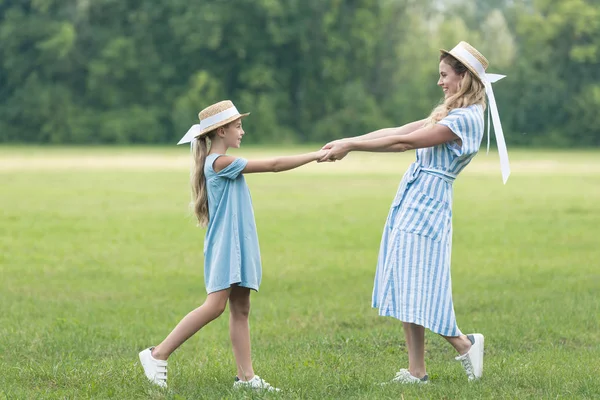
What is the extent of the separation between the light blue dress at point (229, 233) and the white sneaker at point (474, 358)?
1.38m

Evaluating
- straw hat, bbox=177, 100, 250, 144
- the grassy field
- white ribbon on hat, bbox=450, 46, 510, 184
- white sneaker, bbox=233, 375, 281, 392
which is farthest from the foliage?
white sneaker, bbox=233, 375, 281, 392

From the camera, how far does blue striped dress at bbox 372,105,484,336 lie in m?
6.27

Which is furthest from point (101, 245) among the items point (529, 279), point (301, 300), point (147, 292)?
point (529, 279)

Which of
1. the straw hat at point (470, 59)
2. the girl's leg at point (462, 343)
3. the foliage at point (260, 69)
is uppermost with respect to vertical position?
the foliage at point (260, 69)

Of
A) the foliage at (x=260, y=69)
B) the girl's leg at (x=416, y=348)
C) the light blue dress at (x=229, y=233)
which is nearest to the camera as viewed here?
the light blue dress at (x=229, y=233)

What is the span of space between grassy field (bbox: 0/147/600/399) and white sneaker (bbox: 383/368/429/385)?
11 centimetres

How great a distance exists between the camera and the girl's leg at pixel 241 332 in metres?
6.33

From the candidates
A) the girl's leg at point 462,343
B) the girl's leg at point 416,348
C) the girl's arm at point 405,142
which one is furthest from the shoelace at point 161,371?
the girl's leg at point 462,343

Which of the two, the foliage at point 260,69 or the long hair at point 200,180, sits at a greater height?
the foliage at point 260,69

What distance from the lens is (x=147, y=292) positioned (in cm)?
1209

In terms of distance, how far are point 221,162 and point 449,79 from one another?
1515 millimetres

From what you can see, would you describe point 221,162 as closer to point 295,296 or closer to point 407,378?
point 407,378

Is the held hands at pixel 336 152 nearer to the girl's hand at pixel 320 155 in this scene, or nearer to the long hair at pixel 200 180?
the girl's hand at pixel 320 155

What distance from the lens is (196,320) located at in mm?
6262
